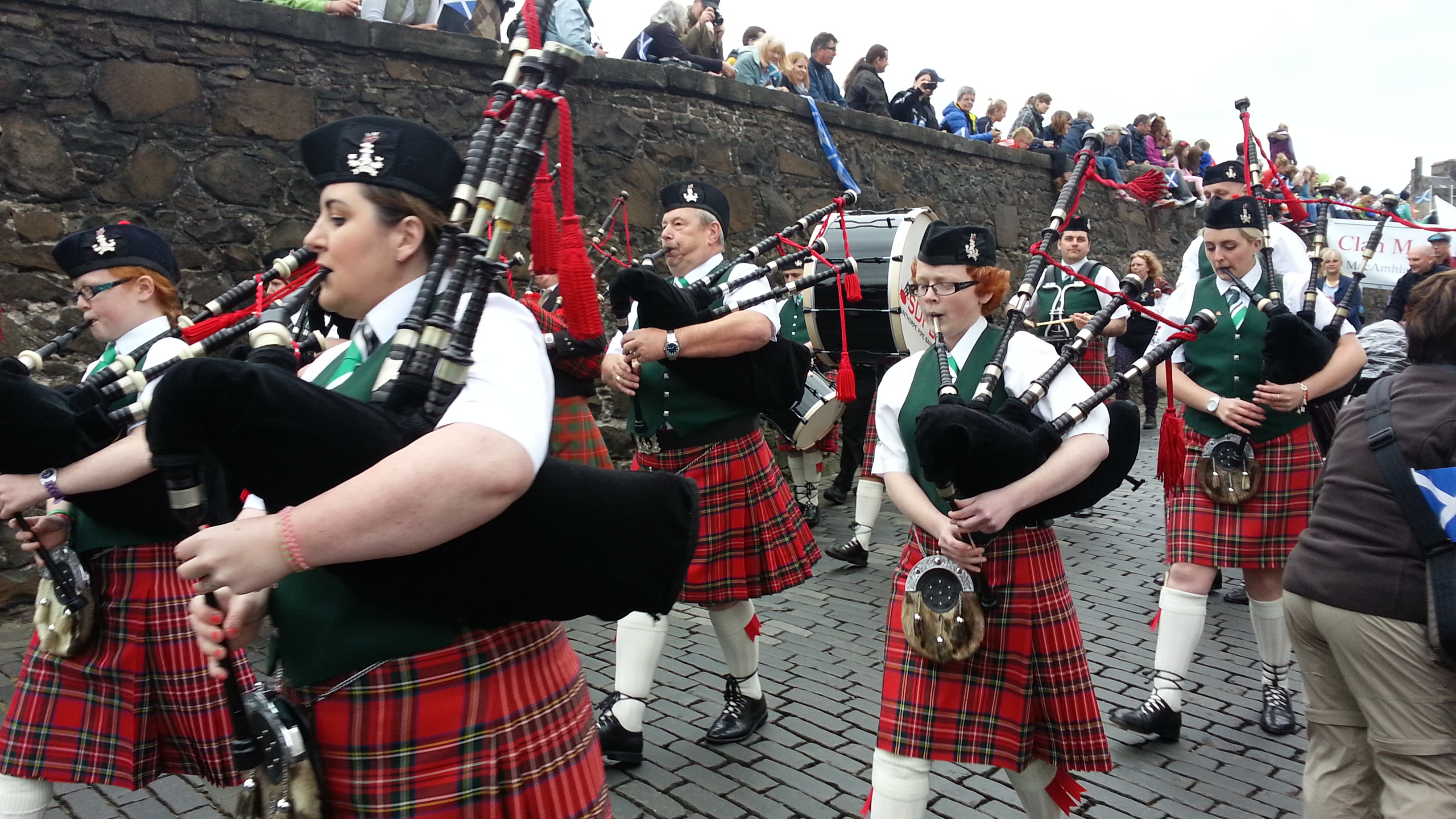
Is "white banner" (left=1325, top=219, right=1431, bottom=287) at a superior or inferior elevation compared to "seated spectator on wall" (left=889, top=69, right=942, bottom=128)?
inferior

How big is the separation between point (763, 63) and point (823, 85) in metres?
0.94

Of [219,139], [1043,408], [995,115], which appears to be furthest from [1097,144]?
[995,115]

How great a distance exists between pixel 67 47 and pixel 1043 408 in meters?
4.66

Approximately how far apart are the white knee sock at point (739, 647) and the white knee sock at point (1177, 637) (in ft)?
4.62

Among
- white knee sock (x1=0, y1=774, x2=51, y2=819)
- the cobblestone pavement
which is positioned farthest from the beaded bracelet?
the cobblestone pavement

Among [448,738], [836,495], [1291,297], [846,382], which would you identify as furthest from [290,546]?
[836,495]

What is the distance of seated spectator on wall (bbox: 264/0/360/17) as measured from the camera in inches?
218

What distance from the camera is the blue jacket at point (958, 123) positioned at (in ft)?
37.3

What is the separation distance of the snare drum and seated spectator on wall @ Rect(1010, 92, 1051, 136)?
7156 mm

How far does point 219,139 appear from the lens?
5.19 m

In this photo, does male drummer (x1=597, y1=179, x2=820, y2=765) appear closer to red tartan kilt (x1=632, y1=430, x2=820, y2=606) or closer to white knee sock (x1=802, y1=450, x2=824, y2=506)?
red tartan kilt (x1=632, y1=430, x2=820, y2=606)

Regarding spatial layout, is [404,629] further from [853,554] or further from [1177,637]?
[853,554]

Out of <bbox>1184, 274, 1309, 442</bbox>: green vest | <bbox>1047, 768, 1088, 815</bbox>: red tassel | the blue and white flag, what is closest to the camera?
<bbox>1047, 768, 1088, 815</bbox>: red tassel

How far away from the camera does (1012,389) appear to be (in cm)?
260
